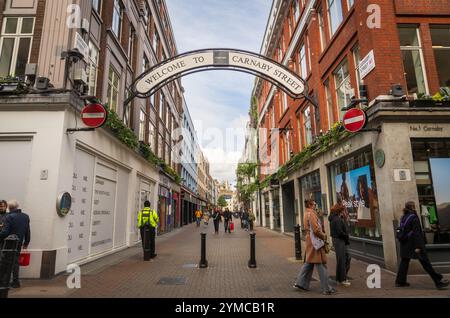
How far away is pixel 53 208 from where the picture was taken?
771 cm

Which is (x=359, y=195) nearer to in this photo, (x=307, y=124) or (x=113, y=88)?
(x=307, y=124)

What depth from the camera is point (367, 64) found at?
30.3 ft

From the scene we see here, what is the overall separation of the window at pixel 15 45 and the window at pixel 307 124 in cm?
1247

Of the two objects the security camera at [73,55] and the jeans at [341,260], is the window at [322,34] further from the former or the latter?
the security camera at [73,55]

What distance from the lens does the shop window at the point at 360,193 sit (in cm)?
930

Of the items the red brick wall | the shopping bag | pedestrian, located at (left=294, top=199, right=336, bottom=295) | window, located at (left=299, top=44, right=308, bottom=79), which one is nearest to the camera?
pedestrian, located at (left=294, top=199, right=336, bottom=295)

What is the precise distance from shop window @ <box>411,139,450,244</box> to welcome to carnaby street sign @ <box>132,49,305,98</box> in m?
5.30

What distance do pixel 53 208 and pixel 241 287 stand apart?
5.16 meters

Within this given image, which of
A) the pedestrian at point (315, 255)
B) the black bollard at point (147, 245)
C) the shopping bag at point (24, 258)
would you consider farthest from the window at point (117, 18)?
the pedestrian at point (315, 255)

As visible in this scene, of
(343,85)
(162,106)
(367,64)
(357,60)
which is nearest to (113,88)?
(343,85)

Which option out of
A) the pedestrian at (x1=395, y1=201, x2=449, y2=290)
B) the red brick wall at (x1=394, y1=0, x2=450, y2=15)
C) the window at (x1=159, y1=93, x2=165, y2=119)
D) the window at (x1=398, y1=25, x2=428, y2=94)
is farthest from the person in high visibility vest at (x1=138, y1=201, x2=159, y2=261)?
the window at (x1=159, y1=93, x2=165, y2=119)

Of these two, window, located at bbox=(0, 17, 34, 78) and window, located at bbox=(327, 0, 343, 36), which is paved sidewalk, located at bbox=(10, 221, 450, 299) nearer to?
window, located at bbox=(0, 17, 34, 78)

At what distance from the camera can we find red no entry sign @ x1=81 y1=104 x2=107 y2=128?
8359mm

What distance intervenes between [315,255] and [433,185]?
4.76m
